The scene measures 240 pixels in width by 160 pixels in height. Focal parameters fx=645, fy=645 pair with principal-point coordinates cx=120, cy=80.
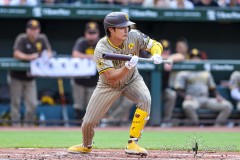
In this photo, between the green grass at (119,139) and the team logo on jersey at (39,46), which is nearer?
the green grass at (119,139)

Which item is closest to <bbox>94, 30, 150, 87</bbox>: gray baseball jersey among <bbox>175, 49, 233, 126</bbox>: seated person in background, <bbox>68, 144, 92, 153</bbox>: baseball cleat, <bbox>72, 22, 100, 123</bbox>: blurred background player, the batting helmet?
the batting helmet

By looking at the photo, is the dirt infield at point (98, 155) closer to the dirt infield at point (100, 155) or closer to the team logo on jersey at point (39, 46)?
the dirt infield at point (100, 155)

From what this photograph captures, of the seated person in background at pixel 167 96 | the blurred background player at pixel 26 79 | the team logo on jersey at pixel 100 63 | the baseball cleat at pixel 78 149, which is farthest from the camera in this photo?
the seated person in background at pixel 167 96

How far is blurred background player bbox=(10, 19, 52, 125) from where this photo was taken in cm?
1213

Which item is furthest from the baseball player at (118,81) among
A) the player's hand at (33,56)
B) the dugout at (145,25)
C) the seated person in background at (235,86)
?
the seated person in background at (235,86)

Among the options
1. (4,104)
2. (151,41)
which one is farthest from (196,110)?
(151,41)

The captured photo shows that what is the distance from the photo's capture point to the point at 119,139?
9766 millimetres

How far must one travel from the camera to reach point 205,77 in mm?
12789

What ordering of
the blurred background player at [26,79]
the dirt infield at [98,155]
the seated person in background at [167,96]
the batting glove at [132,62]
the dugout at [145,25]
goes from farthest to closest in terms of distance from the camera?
the dugout at [145,25]
the seated person in background at [167,96]
the blurred background player at [26,79]
the dirt infield at [98,155]
the batting glove at [132,62]

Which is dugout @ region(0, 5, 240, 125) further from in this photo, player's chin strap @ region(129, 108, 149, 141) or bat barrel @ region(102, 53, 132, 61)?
bat barrel @ region(102, 53, 132, 61)

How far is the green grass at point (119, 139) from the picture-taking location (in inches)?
332

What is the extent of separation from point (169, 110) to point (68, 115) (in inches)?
79.4

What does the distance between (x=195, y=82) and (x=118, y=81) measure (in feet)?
19.7

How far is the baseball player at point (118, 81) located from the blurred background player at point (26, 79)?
5.03 m
